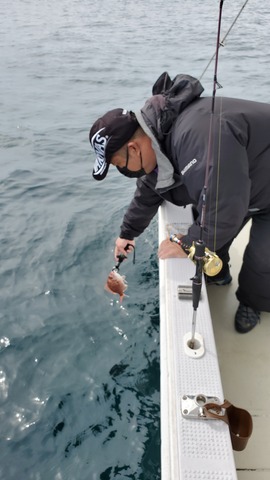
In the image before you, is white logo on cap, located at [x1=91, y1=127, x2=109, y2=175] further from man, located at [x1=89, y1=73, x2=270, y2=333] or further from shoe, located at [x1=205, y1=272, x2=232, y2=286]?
shoe, located at [x1=205, y1=272, x2=232, y2=286]

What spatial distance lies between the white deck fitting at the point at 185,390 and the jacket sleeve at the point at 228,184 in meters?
0.65

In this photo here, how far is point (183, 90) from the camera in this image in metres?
2.62

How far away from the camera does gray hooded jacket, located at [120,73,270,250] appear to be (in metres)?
2.29

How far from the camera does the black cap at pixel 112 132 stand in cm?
259

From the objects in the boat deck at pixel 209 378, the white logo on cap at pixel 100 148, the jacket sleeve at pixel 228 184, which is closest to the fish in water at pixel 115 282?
the boat deck at pixel 209 378

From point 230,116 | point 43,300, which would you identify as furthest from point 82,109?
point 230,116

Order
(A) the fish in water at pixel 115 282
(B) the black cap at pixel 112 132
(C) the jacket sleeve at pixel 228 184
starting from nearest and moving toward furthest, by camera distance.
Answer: (C) the jacket sleeve at pixel 228 184
(B) the black cap at pixel 112 132
(A) the fish in water at pixel 115 282

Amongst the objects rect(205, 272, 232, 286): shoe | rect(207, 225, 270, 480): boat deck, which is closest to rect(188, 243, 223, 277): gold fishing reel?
rect(207, 225, 270, 480): boat deck

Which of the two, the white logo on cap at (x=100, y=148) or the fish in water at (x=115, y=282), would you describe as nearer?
the white logo on cap at (x=100, y=148)

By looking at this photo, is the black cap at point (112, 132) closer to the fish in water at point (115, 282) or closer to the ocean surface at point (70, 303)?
the fish in water at point (115, 282)

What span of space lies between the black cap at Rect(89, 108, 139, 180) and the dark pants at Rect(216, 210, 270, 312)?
1045 mm

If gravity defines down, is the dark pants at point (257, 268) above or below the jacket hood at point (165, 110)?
below

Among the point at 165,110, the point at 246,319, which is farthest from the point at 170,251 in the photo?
the point at 165,110

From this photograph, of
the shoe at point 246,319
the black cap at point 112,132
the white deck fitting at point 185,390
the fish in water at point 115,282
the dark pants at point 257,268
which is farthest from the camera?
the fish in water at point 115,282
